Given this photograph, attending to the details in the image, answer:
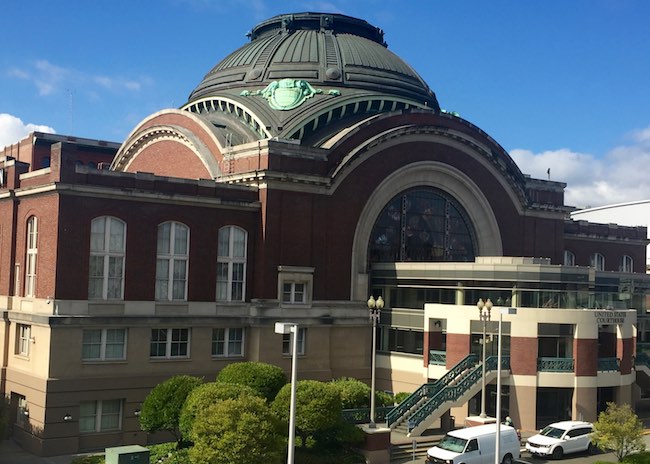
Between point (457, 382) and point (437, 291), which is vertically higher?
point (437, 291)

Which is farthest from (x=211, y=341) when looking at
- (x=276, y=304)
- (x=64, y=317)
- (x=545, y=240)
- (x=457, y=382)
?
(x=545, y=240)

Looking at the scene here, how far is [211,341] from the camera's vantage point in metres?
41.9

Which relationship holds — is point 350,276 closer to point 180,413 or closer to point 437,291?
point 437,291

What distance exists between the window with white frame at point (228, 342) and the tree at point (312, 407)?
369 inches

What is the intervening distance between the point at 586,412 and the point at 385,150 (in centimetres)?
1841

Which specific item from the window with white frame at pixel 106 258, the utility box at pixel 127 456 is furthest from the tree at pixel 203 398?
the window with white frame at pixel 106 258

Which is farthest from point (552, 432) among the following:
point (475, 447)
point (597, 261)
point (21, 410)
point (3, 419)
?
point (597, 261)

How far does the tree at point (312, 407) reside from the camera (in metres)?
32.5

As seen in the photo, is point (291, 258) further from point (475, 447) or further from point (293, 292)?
point (475, 447)

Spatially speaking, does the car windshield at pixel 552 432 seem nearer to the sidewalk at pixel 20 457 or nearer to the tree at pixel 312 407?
the tree at pixel 312 407

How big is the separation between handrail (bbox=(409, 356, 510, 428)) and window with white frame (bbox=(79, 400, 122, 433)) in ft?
45.9

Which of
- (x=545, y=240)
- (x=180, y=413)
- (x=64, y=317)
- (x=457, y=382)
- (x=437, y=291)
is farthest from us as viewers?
(x=545, y=240)

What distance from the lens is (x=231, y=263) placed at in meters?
43.2

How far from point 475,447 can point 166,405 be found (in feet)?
42.2
